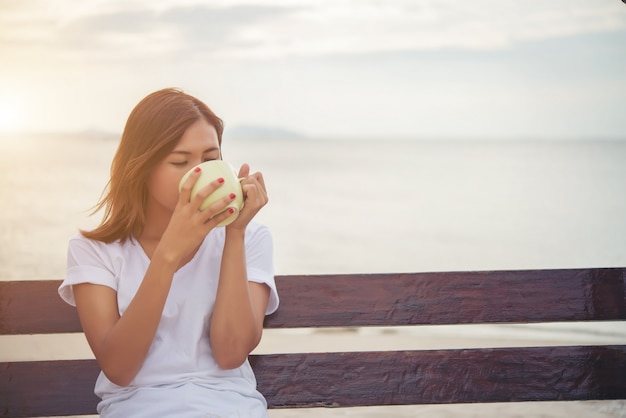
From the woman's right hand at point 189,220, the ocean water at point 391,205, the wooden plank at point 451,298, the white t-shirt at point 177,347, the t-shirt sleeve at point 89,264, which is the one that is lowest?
the ocean water at point 391,205

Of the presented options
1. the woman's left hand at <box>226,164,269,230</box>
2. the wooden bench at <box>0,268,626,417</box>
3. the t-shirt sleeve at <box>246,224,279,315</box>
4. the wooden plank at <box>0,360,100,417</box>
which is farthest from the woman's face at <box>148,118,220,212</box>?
the wooden plank at <box>0,360,100,417</box>

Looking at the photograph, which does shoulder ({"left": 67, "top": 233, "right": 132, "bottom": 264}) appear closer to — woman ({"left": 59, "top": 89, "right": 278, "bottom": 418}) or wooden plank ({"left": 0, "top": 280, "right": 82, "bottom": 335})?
woman ({"left": 59, "top": 89, "right": 278, "bottom": 418})

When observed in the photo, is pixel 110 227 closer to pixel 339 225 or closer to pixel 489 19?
pixel 339 225

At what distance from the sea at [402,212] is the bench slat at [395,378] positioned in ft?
4.19

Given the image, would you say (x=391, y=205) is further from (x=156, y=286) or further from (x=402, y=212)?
(x=156, y=286)

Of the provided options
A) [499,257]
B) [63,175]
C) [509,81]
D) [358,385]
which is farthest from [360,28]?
[358,385]

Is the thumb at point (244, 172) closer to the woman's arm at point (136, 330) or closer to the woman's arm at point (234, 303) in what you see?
the woman's arm at point (234, 303)

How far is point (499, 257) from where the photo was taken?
30.3 ft

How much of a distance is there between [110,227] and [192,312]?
293 mm

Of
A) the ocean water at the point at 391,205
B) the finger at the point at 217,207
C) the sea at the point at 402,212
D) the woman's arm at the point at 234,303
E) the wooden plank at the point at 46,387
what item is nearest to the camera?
the finger at the point at 217,207

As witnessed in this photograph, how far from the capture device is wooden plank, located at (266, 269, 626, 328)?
7.95 feet

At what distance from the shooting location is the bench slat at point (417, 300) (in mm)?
2375

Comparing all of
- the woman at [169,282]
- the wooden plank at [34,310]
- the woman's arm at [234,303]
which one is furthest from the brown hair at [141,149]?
the wooden plank at [34,310]

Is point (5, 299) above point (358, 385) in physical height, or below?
above
